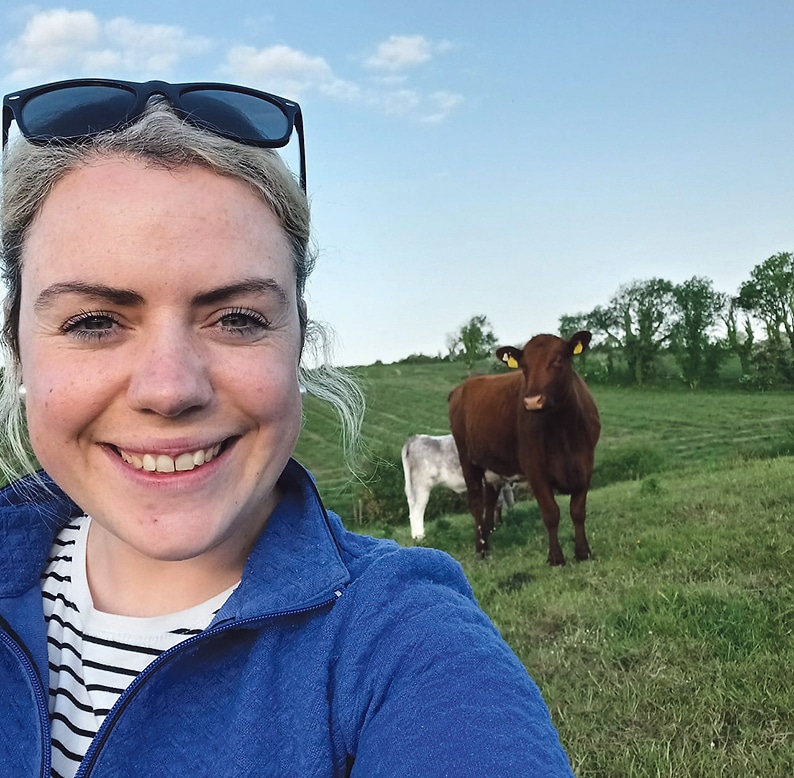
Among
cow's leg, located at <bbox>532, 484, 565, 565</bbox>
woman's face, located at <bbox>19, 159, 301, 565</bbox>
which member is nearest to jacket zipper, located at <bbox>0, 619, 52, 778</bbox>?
woman's face, located at <bbox>19, 159, 301, 565</bbox>

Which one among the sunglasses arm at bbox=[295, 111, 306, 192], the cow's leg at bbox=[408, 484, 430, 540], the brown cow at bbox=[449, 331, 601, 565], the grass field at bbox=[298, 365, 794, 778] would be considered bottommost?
the cow's leg at bbox=[408, 484, 430, 540]

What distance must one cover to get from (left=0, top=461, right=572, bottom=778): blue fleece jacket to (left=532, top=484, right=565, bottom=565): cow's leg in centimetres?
578

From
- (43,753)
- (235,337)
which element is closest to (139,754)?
(43,753)

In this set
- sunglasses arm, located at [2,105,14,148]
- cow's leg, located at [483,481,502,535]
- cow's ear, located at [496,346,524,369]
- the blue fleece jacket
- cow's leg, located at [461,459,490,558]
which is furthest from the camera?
cow's leg, located at [483,481,502,535]

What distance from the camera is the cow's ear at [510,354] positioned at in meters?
7.73

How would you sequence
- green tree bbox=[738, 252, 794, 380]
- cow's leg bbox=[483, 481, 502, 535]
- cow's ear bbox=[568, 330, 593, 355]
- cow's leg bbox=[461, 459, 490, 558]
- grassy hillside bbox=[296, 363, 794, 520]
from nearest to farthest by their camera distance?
cow's ear bbox=[568, 330, 593, 355]
cow's leg bbox=[461, 459, 490, 558]
cow's leg bbox=[483, 481, 502, 535]
grassy hillside bbox=[296, 363, 794, 520]
green tree bbox=[738, 252, 794, 380]

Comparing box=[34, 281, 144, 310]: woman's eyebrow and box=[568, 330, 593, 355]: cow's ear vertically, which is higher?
box=[568, 330, 593, 355]: cow's ear

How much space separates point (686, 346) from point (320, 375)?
27.0m

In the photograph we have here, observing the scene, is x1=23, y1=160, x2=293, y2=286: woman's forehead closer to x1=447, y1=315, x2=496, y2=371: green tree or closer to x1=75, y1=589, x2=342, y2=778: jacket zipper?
x1=75, y1=589, x2=342, y2=778: jacket zipper

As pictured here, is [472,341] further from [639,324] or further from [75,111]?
[75,111]

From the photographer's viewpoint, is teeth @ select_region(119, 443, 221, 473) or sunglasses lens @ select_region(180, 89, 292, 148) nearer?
teeth @ select_region(119, 443, 221, 473)

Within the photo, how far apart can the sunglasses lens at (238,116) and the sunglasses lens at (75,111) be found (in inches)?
4.3

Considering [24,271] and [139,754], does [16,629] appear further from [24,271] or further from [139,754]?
[24,271]

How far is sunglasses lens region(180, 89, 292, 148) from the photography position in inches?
49.6
